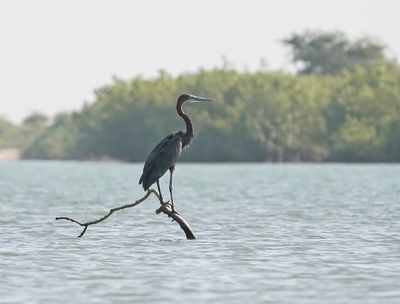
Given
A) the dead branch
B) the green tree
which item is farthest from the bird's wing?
the green tree

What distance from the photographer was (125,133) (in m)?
145

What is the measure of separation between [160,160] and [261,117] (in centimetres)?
11016

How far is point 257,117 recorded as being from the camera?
13262 centimetres

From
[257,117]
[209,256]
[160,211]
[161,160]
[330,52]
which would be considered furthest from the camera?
[330,52]

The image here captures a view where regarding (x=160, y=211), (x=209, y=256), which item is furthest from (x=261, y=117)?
(x=209, y=256)

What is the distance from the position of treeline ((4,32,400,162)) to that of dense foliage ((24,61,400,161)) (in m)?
0.11

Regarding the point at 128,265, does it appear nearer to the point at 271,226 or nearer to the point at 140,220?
the point at 271,226

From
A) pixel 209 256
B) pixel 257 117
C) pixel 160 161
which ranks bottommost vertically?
pixel 209 256

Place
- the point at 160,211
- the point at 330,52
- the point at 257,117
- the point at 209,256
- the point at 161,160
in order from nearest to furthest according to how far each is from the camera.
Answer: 1. the point at 209,256
2. the point at 160,211
3. the point at 161,160
4. the point at 257,117
5. the point at 330,52

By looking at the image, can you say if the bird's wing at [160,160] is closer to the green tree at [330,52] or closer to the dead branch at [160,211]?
the dead branch at [160,211]

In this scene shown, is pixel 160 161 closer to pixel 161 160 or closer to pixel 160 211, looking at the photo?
pixel 161 160

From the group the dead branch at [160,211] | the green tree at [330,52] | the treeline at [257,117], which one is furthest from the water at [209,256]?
the green tree at [330,52]

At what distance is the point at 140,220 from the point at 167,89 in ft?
389

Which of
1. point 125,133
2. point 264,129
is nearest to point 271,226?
point 264,129
